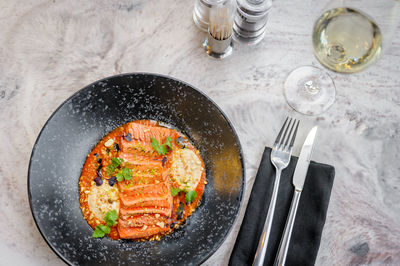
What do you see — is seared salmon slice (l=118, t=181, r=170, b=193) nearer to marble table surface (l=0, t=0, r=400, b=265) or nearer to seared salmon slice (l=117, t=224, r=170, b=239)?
seared salmon slice (l=117, t=224, r=170, b=239)

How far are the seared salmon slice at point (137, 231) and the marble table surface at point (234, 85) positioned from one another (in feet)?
1.46

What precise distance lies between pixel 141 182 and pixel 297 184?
85 centimetres

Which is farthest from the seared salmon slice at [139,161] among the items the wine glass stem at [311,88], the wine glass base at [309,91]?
the wine glass stem at [311,88]

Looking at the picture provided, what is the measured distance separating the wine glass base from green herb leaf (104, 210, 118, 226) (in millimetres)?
1174

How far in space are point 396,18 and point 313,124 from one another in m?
0.82

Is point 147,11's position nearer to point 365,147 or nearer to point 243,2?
point 243,2

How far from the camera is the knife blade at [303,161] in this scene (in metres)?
2.01

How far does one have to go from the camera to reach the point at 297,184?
2014mm

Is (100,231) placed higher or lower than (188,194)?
lower

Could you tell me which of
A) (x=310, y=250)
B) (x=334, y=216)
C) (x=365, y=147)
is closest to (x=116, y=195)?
(x=310, y=250)

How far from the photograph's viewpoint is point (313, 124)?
218 centimetres

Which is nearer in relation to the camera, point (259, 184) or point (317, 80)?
point (259, 184)

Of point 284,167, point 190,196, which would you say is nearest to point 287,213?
point 284,167

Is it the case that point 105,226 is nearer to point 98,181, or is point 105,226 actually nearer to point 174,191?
point 98,181
